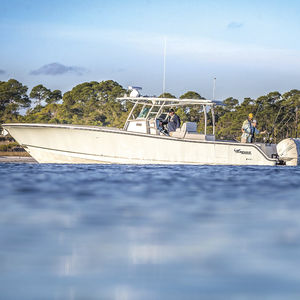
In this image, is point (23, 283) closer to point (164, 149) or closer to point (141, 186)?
point (141, 186)

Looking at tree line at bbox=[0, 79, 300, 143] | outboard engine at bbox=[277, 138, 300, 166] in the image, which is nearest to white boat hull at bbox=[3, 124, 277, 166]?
outboard engine at bbox=[277, 138, 300, 166]

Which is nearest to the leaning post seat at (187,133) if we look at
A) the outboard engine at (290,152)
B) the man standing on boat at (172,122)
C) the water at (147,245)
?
the man standing on boat at (172,122)

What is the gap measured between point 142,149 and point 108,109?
57810 millimetres

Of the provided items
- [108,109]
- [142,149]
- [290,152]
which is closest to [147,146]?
[142,149]

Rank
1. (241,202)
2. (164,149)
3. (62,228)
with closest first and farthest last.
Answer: (62,228), (241,202), (164,149)

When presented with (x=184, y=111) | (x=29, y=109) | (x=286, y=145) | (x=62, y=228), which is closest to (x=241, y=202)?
(x=62, y=228)

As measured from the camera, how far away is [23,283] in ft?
14.0

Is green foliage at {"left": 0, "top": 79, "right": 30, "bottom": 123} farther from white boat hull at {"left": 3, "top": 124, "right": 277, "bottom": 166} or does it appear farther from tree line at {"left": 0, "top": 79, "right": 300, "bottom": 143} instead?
white boat hull at {"left": 3, "top": 124, "right": 277, "bottom": 166}

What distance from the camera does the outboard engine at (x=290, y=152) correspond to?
2217cm

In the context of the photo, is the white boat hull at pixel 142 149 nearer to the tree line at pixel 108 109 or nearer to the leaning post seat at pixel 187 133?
the leaning post seat at pixel 187 133

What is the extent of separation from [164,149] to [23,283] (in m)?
16.8

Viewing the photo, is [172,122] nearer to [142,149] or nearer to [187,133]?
[187,133]

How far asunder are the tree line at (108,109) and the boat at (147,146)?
38.0 meters

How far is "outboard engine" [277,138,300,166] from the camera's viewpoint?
72.7ft
